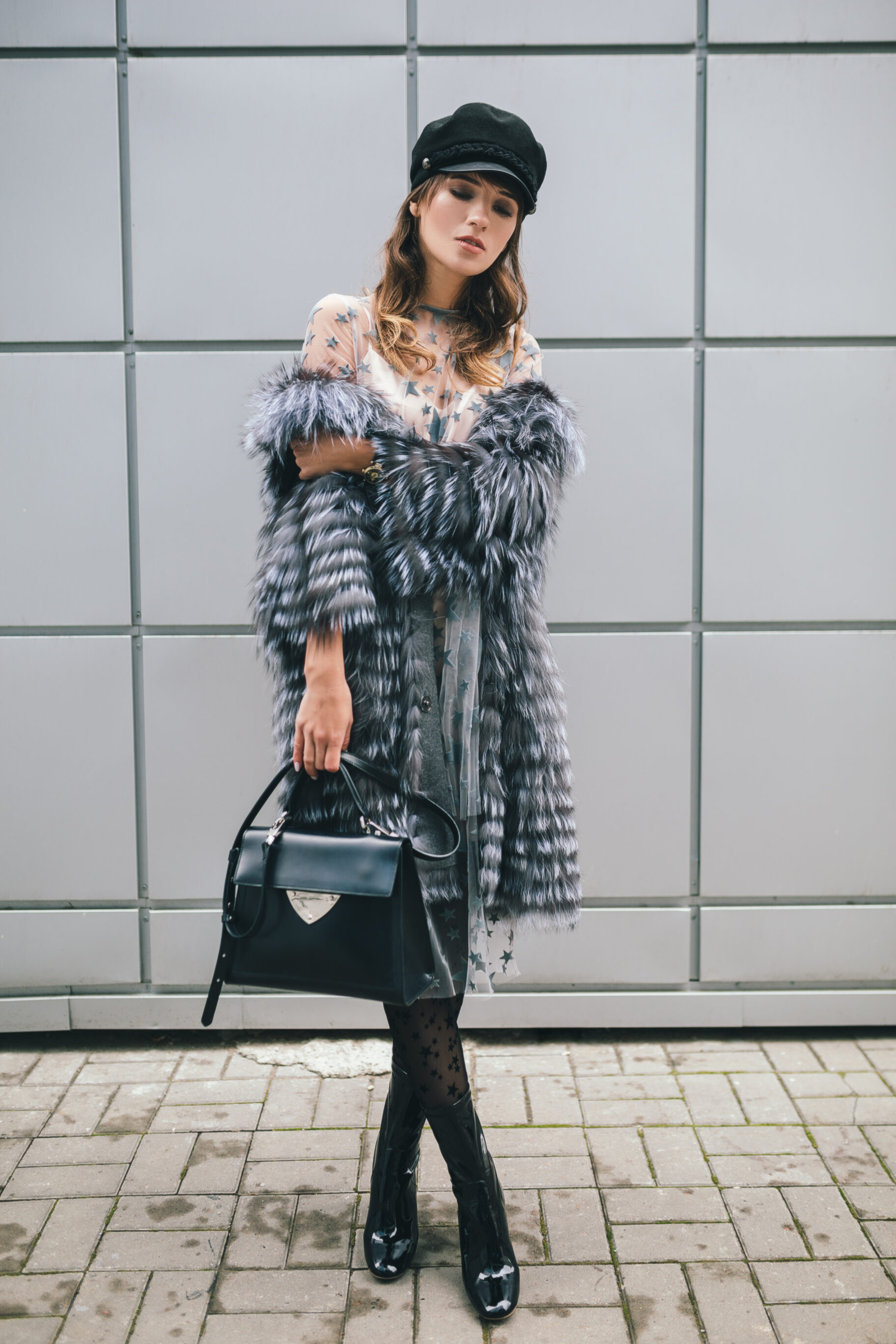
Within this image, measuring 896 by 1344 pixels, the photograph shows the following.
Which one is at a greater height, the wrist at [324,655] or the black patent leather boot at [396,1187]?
the wrist at [324,655]

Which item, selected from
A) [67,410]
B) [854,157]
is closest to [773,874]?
[854,157]

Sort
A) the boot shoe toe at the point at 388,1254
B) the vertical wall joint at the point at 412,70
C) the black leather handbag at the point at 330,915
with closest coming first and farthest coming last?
the black leather handbag at the point at 330,915 → the boot shoe toe at the point at 388,1254 → the vertical wall joint at the point at 412,70

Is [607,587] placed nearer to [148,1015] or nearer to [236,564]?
[236,564]

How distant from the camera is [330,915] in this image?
72.1 inches

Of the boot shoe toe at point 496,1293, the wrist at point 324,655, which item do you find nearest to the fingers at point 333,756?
the wrist at point 324,655

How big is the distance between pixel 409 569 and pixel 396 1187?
1.23 meters

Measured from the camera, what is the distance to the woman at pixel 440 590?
1.92 metres

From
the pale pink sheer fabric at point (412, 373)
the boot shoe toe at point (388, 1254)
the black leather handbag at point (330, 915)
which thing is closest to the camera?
the black leather handbag at point (330, 915)

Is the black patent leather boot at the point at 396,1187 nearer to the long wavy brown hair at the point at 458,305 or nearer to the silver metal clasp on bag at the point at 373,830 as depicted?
the silver metal clasp on bag at the point at 373,830

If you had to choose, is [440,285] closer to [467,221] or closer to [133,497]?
[467,221]

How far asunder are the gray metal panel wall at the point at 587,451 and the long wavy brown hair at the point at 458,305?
3.12ft

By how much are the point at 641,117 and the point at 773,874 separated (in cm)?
219

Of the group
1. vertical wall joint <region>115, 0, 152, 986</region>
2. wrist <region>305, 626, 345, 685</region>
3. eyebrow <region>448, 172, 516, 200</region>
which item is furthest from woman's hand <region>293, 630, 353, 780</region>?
vertical wall joint <region>115, 0, 152, 986</region>

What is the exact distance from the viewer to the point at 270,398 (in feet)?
6.53
